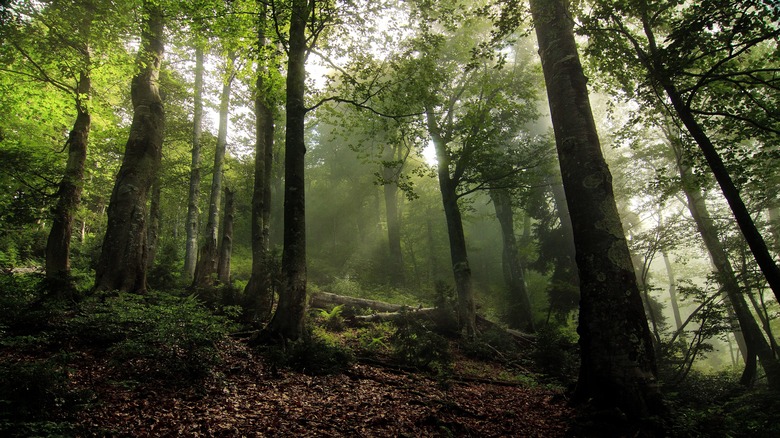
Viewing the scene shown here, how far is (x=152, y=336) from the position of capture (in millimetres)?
5285

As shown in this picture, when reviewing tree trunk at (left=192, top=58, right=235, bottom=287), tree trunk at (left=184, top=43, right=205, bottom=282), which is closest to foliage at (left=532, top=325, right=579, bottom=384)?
tree trunk at (left=192, top=58, right=235, bottom=287)

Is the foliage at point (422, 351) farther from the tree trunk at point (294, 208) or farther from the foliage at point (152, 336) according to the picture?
the foliage at point (152, 336)

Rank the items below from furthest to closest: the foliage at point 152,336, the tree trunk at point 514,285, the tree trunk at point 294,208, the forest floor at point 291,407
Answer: the tree trunk at point 514,285, the tree trunk at point 294,208, the foliage at point 152,336, the forest floor at point 291,407

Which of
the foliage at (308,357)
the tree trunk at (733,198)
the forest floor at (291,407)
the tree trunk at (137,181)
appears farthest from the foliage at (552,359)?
the tree trunk at (137,181)

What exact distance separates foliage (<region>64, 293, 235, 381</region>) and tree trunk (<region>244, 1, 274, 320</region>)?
344 centimetres

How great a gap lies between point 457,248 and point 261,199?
7401 millimetres

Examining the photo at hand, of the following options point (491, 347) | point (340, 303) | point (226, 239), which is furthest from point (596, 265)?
point (226, 239)

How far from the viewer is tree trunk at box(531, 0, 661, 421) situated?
158 inches

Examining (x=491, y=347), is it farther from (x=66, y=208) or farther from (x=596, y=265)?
(x=66, y=208)

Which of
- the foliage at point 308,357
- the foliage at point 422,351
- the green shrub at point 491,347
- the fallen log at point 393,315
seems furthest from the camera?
the fallen log at point 393,315

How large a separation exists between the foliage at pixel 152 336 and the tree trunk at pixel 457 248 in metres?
8.74

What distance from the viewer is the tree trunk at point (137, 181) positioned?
27.1ft

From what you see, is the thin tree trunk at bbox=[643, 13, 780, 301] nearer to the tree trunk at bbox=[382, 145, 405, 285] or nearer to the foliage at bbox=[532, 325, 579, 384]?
the foliage at bbox=[532, 325, 579, 384]

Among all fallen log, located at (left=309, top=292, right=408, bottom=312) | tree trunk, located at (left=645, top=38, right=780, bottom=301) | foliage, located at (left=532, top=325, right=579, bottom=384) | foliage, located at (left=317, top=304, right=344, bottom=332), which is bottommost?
foliage, located at (left=532, top=325, right=579, bottom=384)
